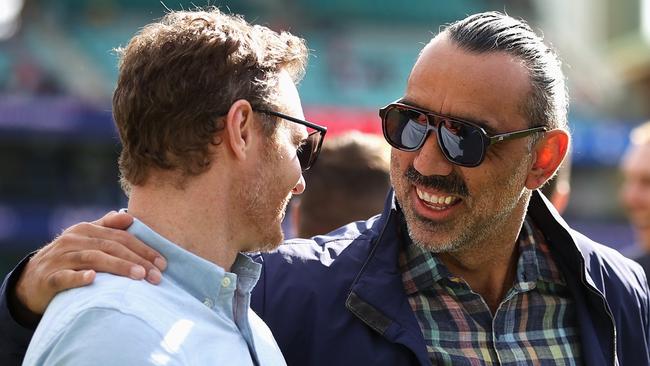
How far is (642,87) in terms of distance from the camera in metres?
23.8

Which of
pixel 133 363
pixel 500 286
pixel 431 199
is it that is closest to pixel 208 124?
pixel 133 363

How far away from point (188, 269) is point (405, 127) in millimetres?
854

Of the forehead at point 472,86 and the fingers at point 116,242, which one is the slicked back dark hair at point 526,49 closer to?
the forehead at point 472,86

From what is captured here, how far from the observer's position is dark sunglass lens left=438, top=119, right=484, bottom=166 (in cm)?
258

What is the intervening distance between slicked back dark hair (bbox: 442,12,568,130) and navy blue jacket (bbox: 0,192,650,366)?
30 cm

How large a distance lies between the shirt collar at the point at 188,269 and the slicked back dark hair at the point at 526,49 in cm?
101

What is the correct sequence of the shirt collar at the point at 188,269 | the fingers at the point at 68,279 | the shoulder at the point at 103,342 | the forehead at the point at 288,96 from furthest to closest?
the forehead at the point at 288,96, the shirt collar at the point at 188,269, the fingers at the point at 68,279, the shoulder at the point at 103,342

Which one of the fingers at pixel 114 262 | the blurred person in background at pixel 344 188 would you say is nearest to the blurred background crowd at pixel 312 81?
the blurred person in background at pixel 344 188

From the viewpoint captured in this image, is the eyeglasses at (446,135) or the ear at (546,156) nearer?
the eyeglasses at (446,135)

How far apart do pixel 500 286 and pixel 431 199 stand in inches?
13.9

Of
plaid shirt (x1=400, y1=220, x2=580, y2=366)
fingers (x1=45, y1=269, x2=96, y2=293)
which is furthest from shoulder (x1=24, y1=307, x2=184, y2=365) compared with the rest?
plaid shirt (x1=400, y1=220, x2=580, y2=366)

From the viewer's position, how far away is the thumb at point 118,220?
2047 millimetres

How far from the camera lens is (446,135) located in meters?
2.59

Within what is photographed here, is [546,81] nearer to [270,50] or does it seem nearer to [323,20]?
[270,50]
